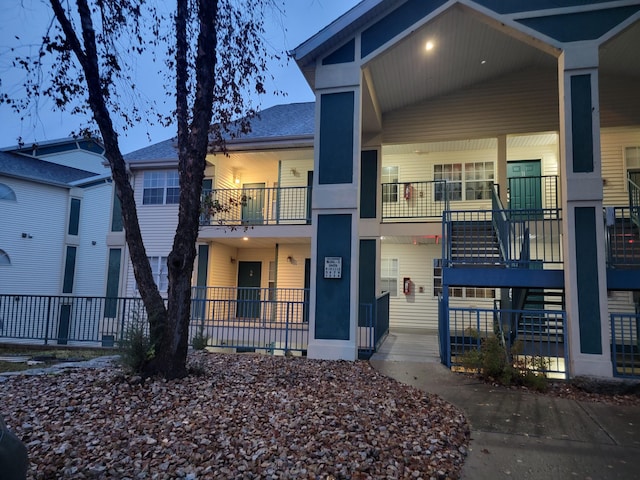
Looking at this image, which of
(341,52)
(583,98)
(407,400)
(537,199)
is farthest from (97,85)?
(537,199)

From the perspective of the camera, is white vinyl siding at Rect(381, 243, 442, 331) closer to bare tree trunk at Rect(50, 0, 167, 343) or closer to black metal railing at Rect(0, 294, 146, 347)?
black metal railing at Rect(0, 294, 146, 347)

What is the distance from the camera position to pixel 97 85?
6.00m

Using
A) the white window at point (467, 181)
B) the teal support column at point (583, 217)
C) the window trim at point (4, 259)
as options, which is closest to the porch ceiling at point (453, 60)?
the teal support column at point (583, 217)

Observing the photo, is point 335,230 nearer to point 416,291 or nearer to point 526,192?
point 416,291

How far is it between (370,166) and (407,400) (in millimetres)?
7927

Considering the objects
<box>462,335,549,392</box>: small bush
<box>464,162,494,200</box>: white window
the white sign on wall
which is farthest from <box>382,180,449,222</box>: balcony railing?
<box>462,335,549,392</box>: small bush

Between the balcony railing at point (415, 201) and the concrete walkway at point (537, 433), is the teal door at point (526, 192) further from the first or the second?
the concrete walkway at point (537, 433)

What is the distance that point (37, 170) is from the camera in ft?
67.4

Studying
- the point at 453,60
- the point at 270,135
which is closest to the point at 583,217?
the point at 453,60

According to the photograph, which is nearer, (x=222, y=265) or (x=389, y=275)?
(x=389, y=275)

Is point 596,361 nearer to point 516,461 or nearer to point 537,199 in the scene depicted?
point 516,461

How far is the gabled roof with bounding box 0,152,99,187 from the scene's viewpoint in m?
18.9

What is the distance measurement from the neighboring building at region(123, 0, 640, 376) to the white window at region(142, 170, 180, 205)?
0.18 feet

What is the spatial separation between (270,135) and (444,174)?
6112mm
